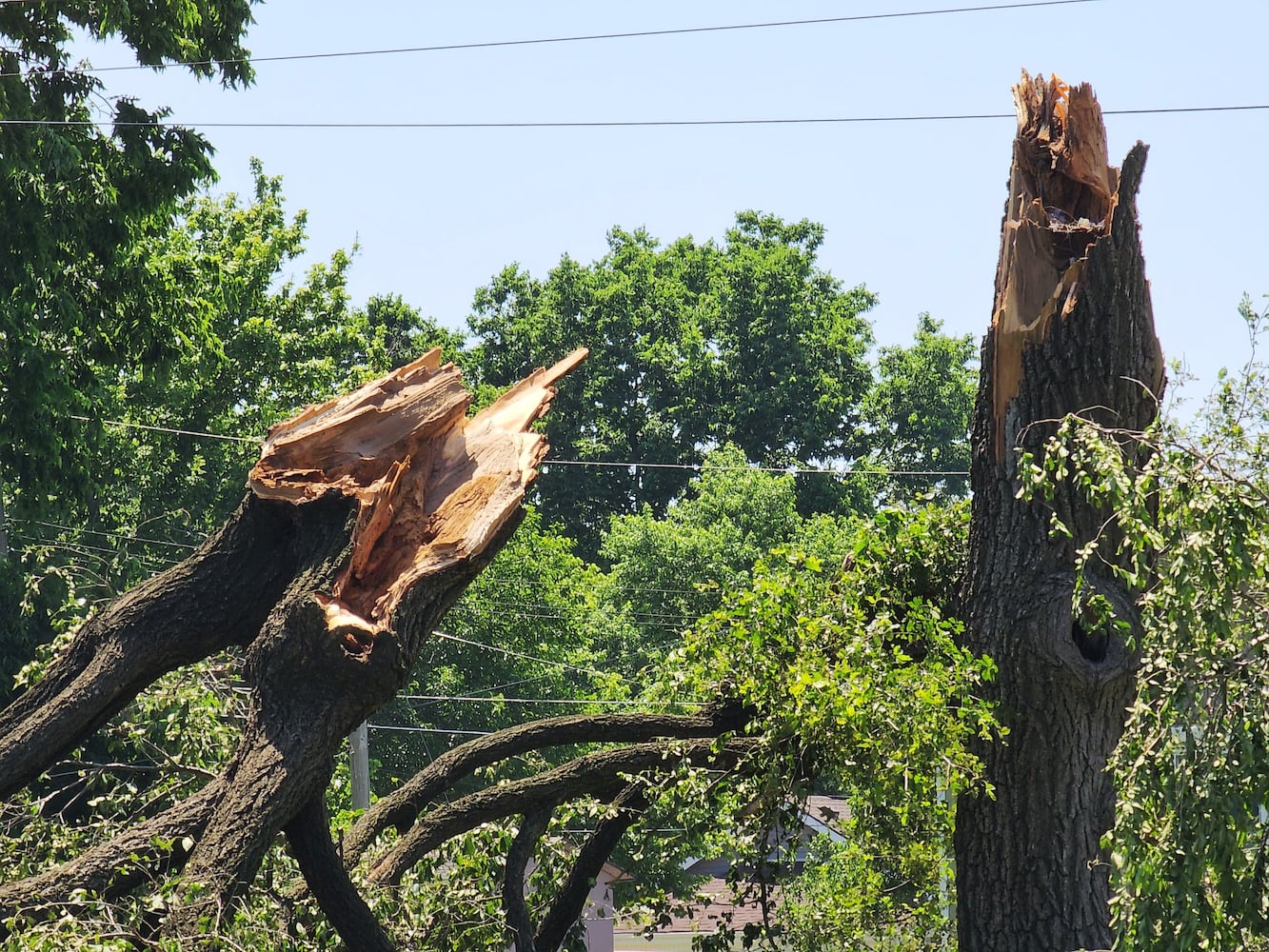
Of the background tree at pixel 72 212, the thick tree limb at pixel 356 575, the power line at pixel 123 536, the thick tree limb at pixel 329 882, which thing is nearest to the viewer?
the thick tree limb at pixel 356 575

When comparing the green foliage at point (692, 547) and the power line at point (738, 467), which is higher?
the power line at point (738, 467)

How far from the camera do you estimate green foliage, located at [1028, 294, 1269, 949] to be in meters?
3.77

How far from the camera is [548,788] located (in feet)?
23.4

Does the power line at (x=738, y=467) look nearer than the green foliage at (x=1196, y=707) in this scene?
No

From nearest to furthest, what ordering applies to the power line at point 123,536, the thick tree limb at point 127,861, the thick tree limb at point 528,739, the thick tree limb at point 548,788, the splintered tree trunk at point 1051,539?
the thick tree limb at point 127,861, the splintered tree trunk at point 1051,539, the thick tree limb at point 548,788, the thick tree limb at point 528,739, the power line at point 123,536

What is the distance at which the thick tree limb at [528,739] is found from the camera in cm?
708

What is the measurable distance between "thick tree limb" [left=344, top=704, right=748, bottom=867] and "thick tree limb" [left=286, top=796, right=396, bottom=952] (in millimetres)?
944

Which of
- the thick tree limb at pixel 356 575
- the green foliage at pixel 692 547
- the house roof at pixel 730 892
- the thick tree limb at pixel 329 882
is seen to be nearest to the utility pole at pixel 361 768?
the house roof at pixel 730 892

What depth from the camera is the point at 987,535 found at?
6738 millimetres

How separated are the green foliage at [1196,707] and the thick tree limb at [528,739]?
11.1ft

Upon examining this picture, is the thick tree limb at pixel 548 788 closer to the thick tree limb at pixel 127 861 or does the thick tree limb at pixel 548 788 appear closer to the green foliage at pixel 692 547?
the thick tree limb at pixel 127 861

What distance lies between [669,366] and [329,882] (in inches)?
1320

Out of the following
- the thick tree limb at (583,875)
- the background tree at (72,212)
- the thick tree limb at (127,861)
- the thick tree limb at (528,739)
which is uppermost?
the background tree at (72,212)

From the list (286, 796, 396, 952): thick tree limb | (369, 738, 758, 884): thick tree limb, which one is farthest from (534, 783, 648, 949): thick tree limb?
(286, 796, 396, 952): thick tree limb
